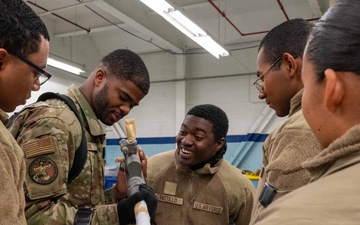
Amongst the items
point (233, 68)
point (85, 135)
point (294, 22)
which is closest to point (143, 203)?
point (85, 135)

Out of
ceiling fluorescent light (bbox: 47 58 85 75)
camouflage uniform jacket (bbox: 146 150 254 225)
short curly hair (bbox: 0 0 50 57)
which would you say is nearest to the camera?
short curly hair (bbox: 0 0 50 57)

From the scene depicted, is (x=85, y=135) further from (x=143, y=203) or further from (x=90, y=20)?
(x=90, y=20)

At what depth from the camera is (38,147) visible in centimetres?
126

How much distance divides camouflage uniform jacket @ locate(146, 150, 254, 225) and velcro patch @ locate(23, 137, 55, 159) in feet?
2.98

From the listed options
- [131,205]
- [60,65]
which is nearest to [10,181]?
[131,205]

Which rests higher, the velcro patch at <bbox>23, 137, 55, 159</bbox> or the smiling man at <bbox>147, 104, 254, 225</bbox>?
the velcro patch at <bbox>23, 137, 55, 159</bbox>

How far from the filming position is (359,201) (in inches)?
21.0

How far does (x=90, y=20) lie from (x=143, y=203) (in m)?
6.62

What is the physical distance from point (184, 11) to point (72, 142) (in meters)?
5.83

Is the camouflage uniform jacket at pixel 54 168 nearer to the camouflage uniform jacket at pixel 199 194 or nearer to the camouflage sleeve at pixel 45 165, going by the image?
the camouflage sleeve at pixel 45 165

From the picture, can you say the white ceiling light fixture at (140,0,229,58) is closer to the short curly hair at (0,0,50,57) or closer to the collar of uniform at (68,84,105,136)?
the collar of uniform at (68,84,105,136)

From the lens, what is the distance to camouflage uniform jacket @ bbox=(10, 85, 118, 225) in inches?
49.9

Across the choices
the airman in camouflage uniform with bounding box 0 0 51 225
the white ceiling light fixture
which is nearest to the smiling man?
the airman in camouflage uniform with bounding box 0 0 51 225

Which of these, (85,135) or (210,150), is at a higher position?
(85,135)
